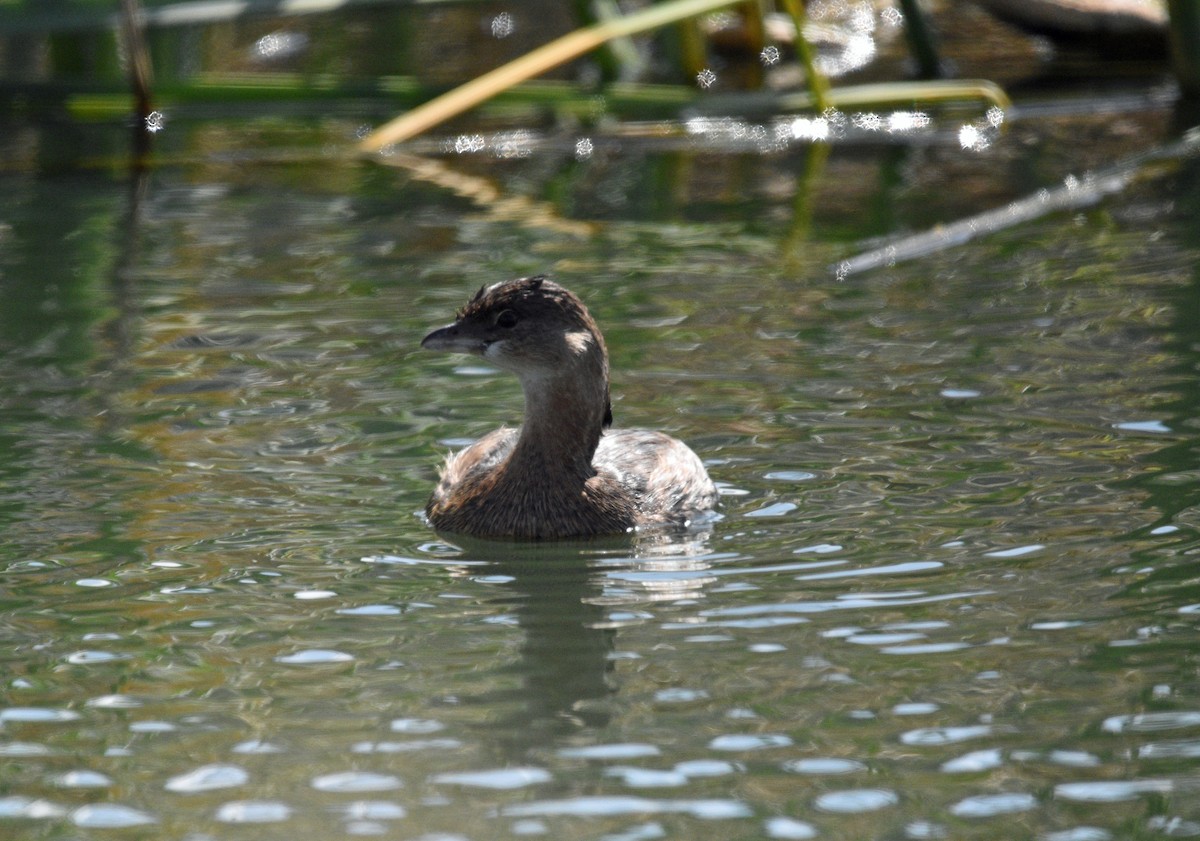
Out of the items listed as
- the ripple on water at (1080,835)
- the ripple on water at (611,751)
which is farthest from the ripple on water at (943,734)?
the ripple on water at (611,751)

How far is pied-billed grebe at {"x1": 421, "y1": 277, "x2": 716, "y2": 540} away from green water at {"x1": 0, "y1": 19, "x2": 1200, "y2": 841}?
0.16 meters

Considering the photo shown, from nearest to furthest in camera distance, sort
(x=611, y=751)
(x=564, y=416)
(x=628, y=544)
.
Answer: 1. (x=611, y=751)
2. (x=628, y=544)
3. (x=564, y=416)

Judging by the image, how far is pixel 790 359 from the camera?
31.5 feet

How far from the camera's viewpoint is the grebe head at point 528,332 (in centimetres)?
789

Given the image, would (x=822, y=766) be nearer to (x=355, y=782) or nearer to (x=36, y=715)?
(x=355, y=782)

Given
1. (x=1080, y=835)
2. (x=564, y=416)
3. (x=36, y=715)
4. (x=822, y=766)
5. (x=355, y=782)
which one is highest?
(x=564, y=416)

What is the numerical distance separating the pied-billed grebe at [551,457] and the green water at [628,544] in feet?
0.51

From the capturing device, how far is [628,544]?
7.68 meters

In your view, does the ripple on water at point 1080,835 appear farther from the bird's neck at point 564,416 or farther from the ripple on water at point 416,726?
the bird's neck at point 564,416

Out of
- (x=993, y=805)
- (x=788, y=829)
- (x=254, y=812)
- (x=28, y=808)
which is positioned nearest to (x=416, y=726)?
(x=254, y=812)

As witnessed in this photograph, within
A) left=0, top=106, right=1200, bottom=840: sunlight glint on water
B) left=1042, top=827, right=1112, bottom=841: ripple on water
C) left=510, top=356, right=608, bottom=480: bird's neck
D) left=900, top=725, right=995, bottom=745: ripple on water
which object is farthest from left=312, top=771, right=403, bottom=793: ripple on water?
left=510, top=356, right=608, bottom=480: bird's neck

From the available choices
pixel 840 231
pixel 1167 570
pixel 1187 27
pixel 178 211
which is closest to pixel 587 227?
pixel 840 231

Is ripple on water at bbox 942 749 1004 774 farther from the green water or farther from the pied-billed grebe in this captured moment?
the pied-billed grebe

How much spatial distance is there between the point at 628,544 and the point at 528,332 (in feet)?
3.10
